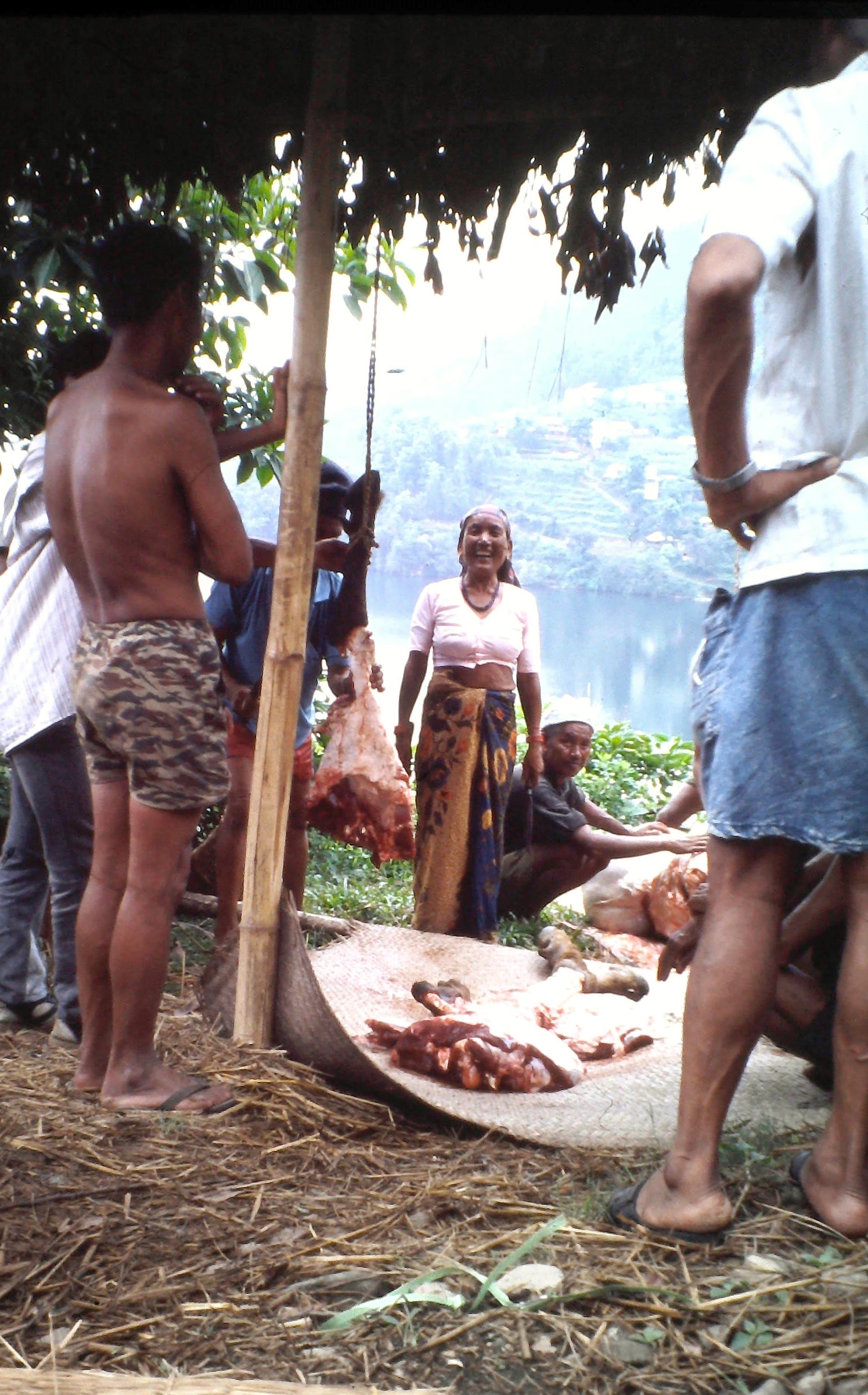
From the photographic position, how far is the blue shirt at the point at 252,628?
4.67 metres

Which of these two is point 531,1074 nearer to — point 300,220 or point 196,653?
point 196,653

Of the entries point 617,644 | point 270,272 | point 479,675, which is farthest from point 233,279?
point 617,644

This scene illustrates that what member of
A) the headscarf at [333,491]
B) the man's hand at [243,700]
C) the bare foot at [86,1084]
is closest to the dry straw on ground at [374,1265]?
the bare foot at [86,1084]

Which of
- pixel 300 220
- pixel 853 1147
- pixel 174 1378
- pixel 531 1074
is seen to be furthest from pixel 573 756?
pixel 174 1378

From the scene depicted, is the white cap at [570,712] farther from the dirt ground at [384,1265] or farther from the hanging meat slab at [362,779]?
the dirt ground at [384,1265]

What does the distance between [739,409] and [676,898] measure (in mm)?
4356

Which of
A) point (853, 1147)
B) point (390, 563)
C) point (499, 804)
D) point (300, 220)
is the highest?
point (390, 563)

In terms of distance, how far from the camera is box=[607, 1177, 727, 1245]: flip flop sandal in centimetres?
195

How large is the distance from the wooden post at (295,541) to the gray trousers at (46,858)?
1.82ft

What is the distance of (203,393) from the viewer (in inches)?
112

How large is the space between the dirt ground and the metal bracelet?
1.22 metres

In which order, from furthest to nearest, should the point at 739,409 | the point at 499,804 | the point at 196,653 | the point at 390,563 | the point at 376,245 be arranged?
1. the point at 390,563
2. the point at 499,804
3. the point at 376,245
4. the point at 196,653
5. the point at 739,409

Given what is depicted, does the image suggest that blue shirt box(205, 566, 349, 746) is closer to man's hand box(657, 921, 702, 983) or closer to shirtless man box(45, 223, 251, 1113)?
shirtless man box(45, 223, 251, 1113)

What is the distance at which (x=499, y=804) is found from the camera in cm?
542
